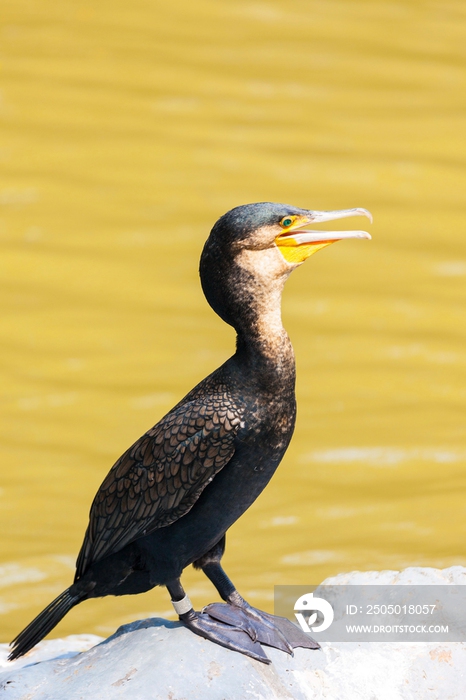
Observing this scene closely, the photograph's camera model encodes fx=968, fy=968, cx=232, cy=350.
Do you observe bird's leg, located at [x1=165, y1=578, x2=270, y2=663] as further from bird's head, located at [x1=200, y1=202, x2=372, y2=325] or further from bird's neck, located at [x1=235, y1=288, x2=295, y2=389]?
bird's head, located at [x1=200, y1=202, x2=372, y2=325]

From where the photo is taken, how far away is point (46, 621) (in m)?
2.77

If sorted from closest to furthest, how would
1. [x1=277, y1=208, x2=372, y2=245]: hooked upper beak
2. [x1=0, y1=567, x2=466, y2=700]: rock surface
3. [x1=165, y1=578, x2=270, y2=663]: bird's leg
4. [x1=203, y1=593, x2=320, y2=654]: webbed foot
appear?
[x1=277, y1=208, x2=372, y2=245]: hooked upper beak → [x1=0, y1=567, x2=466, y2=700]: rock surface → [x1=165, y1=578, x2=270, y2=663]: bird's leg → [x1=203, y1=593, x2=320, y2=654]: webbed foot

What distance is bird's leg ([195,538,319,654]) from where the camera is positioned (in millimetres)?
2779

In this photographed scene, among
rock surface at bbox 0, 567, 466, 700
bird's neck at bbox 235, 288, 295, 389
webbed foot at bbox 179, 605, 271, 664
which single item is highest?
bird's neck at bbox 235, 288, 295, 389

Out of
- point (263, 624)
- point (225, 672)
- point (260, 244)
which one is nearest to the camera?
point (260, 244)

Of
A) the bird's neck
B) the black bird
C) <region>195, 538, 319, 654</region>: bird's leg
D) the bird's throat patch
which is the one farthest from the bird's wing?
the bird's throat patch

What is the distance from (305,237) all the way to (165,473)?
0.72 m

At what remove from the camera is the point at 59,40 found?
5.77 metres

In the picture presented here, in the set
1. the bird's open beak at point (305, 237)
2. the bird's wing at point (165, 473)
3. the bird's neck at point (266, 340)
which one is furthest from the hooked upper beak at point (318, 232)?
the bird's wing at point (165, 473)

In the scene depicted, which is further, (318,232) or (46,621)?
(46,621)

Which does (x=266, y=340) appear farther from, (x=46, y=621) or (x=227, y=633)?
(x=46, y=621)

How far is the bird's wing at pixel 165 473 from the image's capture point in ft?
8.22

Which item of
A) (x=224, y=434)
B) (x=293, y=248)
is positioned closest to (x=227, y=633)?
(x=224, y=434)

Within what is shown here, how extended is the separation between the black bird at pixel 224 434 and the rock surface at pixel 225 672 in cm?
9
